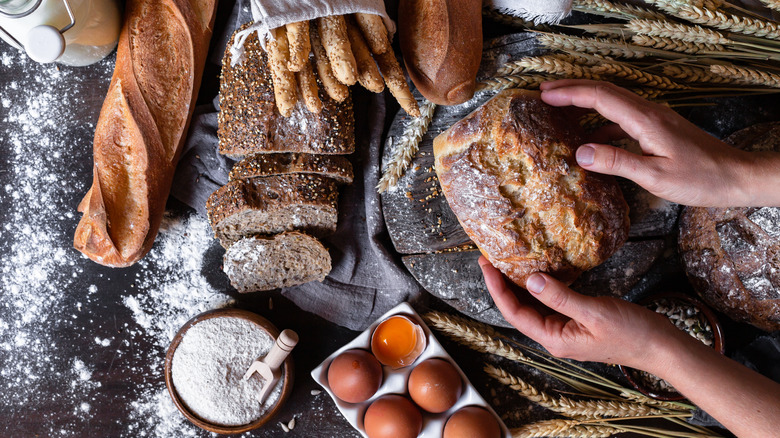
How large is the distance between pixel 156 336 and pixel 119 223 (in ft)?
2.15

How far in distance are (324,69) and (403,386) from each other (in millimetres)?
1466

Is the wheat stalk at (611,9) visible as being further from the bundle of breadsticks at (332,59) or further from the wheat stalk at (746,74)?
the bundle of breadsticks at (332,59)

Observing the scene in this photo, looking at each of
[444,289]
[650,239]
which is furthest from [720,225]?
[444,289]

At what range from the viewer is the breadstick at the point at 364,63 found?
1815mm

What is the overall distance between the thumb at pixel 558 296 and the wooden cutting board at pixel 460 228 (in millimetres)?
425

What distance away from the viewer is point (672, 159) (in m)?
1.69

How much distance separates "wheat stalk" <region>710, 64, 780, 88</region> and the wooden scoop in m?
2.09

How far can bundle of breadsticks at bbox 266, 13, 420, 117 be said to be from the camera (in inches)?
68.4

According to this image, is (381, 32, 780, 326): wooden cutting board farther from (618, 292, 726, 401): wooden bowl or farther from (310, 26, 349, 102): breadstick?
(310, 26, 349, 102): breadstick

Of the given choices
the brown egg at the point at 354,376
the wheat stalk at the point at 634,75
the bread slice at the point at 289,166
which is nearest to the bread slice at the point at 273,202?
the bread slice at the point at 289,166

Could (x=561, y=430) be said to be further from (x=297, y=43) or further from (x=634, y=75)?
(x=297, y=43)

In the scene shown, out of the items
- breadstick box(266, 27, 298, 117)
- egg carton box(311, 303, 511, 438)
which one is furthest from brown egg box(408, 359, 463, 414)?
breadstick box(266, 27, 298, 117)

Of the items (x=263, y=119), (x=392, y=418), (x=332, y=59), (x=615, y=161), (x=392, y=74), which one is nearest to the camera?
(x=615, y=161)

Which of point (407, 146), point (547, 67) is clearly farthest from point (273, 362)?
point (547, 67)
